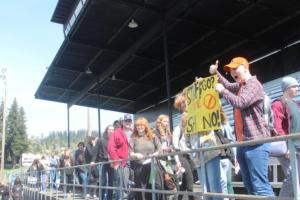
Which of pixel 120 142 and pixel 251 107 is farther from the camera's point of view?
pixel 120 142

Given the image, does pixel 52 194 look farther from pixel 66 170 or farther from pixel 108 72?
pixel 108 72

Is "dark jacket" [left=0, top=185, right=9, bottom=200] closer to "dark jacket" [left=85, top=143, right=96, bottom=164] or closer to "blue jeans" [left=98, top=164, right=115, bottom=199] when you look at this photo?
"dark jacket" [left=85, top=143, right=96, bottom=164]

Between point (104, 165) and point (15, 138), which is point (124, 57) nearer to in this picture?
point (104, 165)

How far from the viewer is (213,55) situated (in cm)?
1575

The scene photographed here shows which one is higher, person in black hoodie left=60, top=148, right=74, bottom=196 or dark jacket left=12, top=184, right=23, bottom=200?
person in black hoodie left=60, top=148, right=74, bottom=196

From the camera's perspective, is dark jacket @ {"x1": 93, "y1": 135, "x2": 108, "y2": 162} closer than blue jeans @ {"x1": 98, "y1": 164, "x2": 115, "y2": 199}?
No

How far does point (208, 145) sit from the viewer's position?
17.3 ft

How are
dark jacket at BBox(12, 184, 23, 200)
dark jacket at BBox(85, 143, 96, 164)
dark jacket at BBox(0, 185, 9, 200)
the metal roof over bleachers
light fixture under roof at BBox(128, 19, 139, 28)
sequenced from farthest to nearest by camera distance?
1. dark jacket at BBox(0, 185, 9, 200)
2. dark jacket at BBox(12, 184, 23, 200)
3. light fixture under roof at BBox(128, 19, 139, 28)
4. the metal roof over bleachers
5. dark jacket at BBox(85, 143, 96, 164)

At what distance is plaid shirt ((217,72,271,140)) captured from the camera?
13.6 ft

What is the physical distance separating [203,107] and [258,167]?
1229 mm

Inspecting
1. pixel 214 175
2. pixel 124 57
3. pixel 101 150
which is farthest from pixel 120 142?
pixel 124 57

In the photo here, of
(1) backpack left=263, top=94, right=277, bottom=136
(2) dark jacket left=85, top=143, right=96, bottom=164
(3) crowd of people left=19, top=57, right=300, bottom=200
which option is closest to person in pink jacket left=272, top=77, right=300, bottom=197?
(3) crowd of people left=19, top=57, right=300, bottom=200

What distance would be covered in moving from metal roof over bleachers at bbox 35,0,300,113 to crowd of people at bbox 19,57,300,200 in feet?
14.0

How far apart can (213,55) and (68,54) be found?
17.5 feet
